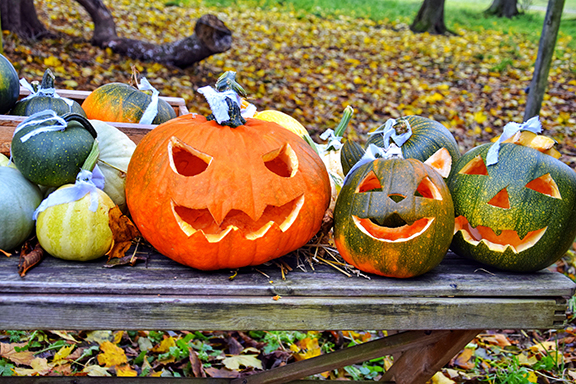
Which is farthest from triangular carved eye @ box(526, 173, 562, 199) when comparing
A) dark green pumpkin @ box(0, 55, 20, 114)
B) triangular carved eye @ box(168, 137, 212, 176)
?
dark green pumpkin @ box(0, 55, 20, 114)

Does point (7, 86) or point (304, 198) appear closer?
point (304, 198)

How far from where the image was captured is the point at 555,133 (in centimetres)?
617

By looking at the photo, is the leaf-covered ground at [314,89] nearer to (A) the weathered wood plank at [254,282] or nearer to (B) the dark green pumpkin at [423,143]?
(A) the weathered wood plank at [254,282]

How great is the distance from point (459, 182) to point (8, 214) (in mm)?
1709

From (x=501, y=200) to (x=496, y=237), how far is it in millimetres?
174

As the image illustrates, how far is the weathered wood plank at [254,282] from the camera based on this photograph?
4.93 feet

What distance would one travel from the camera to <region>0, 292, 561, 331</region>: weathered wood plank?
1452 millimetres

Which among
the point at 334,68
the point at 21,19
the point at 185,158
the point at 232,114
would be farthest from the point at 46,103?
the point at 334,68

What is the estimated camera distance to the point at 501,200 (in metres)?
1.90

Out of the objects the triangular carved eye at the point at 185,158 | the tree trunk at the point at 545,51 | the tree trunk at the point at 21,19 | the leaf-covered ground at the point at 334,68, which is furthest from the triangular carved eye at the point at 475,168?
the tree trunk at the point at 21,19

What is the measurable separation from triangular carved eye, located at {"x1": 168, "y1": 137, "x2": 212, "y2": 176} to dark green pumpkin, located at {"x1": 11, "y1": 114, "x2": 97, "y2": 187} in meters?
0.36

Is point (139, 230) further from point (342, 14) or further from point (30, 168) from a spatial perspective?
point (342, 14)

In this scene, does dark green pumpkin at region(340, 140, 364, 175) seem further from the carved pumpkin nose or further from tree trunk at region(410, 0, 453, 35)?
tree trunk at region(410, 0, 453, 35)

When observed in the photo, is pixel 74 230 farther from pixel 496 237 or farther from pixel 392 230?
pixel 496 237
